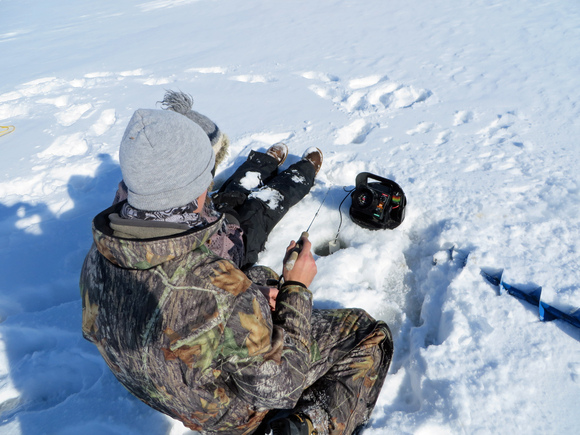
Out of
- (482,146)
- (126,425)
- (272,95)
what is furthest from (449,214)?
(272,95)

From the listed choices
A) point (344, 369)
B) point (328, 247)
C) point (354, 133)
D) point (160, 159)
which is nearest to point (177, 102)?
point (328, 247)

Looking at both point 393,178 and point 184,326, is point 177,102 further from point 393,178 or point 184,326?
point 184,326

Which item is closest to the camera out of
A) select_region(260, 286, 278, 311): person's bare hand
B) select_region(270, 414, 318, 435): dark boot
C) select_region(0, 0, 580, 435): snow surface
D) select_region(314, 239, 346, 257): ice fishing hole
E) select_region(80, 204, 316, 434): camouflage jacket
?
select_region(80, 204, 316, 434): camouflage jacket

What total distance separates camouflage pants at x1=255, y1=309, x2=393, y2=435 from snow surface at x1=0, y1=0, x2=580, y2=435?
4.7 inches

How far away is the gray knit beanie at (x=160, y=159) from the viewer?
40.4 inches

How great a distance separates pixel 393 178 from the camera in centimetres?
278

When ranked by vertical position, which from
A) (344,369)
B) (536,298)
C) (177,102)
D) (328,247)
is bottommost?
(328,247)

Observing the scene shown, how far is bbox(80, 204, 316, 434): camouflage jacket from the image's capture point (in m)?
1.00

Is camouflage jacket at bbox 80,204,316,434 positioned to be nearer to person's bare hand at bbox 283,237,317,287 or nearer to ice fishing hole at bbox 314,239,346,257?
person's bare hand at bbox 283,237,317,287

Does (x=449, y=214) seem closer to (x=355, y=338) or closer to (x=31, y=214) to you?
(x=355, y=338)

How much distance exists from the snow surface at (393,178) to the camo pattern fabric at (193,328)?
0.62m

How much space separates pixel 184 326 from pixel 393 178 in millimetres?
2149

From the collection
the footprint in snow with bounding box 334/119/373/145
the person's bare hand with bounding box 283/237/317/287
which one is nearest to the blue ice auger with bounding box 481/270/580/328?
the person's bare hand with bounding box 283/237/317/287

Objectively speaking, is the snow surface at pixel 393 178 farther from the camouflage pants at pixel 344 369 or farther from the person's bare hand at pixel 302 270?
the person's bare hand at pixel 302 270
